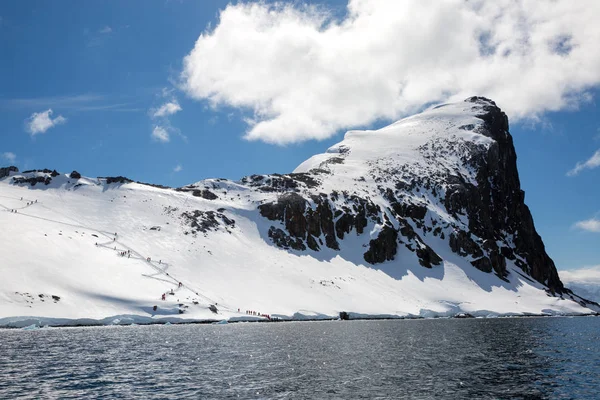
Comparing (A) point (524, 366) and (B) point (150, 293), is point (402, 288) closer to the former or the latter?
(B) point (150, 293)

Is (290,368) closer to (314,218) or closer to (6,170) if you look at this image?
(314,218)

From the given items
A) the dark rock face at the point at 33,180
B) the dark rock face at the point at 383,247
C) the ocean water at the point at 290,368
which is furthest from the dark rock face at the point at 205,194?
the ocean water at the point at 290,368

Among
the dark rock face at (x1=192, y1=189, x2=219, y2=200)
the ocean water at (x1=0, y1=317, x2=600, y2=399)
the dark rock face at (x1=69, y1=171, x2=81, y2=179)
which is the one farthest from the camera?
the dark rock face at (x1=192, y1=189, x2=219, y2=200)

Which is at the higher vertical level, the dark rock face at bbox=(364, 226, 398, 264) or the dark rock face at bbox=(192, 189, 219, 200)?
the dark rock face at bbox=(192, 189, 219, 200)

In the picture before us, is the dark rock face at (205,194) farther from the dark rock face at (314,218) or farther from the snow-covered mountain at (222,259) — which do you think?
the dark rock face at (314,218)

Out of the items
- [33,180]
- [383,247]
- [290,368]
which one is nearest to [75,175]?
[33,180]

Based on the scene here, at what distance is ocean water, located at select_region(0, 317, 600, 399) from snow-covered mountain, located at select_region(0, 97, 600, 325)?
26768mm

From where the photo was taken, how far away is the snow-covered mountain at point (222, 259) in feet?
323

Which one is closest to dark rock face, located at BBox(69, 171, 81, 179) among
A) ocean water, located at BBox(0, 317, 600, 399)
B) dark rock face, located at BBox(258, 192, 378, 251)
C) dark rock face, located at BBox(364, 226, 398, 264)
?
dark rock face, located at BBox(258, 192, 378, 251)

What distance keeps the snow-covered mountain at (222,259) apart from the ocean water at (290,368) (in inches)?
1054

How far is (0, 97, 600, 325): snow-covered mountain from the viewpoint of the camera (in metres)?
98.5

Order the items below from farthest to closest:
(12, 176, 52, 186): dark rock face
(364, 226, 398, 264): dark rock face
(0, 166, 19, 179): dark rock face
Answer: (364, 226, 398, 264): dark rock face, (0, 166, 19, 179): dark rock face, (12, 176, 52, 186): dark rock face

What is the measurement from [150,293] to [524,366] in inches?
3083

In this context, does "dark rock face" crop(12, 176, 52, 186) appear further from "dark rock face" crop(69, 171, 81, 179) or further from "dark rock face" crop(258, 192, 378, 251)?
"dark rock face" crop(258, 192, 378, 251)
